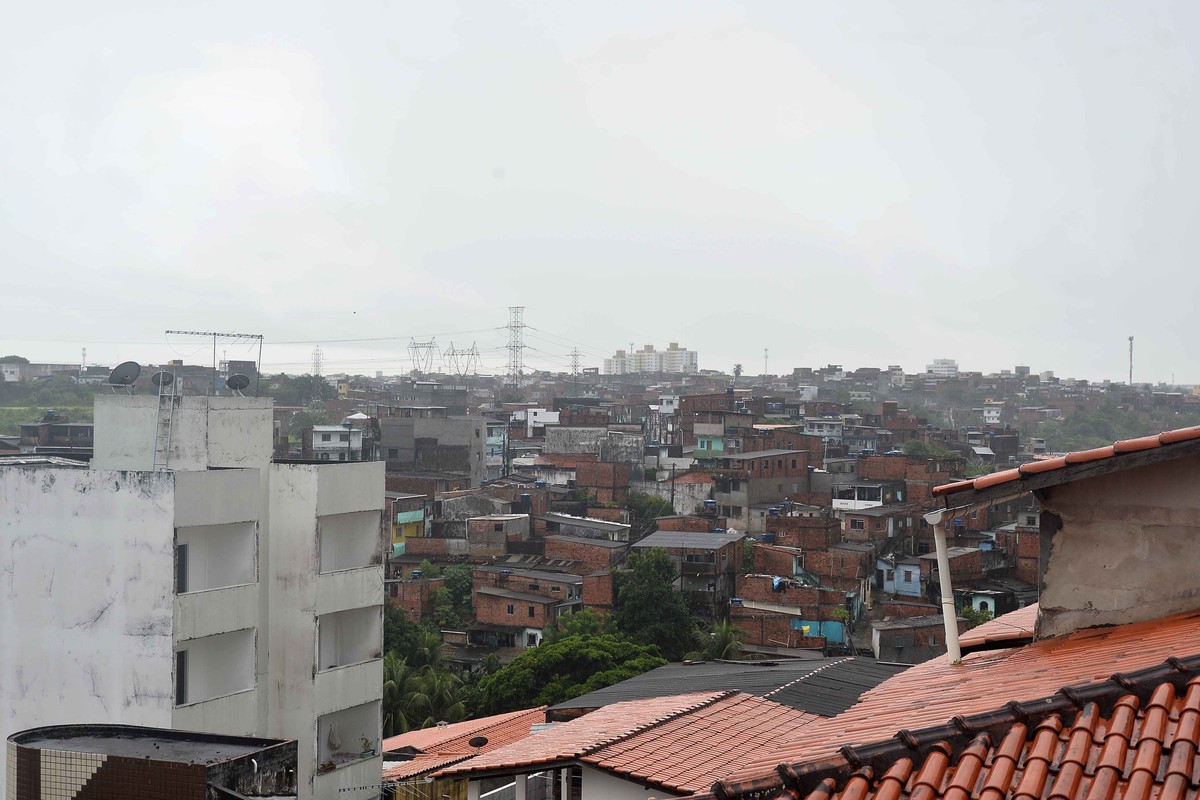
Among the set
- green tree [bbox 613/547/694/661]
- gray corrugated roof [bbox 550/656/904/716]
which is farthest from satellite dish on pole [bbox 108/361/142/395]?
green tree [bbox 613/547/694/661]

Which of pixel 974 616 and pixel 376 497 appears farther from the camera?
pixel 974 616

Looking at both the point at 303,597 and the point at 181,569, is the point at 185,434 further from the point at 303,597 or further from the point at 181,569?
the point at 303,597

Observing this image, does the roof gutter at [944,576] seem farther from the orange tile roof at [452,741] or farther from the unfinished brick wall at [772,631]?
the unfinished brick wall at [772,631]

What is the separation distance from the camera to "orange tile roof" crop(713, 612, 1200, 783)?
11.9 ft

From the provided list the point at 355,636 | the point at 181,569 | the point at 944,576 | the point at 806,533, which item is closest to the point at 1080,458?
the point at 944,576

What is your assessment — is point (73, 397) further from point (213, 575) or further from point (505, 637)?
point (213, 575)

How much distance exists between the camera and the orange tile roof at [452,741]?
1418cm

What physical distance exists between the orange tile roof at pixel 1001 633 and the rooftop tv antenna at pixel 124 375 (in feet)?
44.0

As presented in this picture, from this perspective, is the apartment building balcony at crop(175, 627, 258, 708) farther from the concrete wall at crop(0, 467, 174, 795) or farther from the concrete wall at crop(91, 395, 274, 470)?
the concrete wall at crop(91, 395, 274, 470)

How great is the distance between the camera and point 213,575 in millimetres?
12945

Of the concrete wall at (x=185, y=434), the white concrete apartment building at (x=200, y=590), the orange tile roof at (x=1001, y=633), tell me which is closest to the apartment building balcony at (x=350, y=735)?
the white concrete apartment building at (x=200, y=590)

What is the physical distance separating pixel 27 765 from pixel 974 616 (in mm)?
24435

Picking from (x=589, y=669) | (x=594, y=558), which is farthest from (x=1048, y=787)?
(x=594, y=558)

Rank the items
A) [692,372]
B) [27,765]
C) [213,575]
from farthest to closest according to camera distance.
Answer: [692,372] → [213,575] → [27,765]
